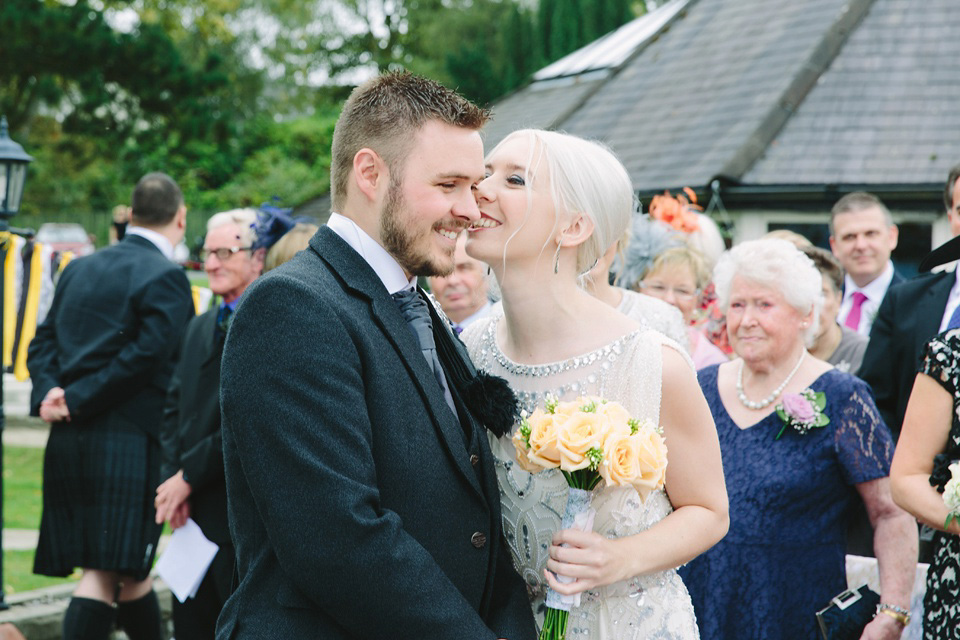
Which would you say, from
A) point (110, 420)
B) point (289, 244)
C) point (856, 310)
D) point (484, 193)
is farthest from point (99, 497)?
point (856, 310)

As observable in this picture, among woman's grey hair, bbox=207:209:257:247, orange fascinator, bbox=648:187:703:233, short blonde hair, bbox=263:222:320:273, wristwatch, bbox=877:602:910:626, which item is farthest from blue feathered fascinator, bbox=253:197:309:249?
wristwatch, bbox=877:602:910:626

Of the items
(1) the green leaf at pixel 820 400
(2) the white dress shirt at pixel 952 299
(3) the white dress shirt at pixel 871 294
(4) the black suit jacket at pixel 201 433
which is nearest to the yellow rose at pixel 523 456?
(1) the green leaf at pixel 820 400

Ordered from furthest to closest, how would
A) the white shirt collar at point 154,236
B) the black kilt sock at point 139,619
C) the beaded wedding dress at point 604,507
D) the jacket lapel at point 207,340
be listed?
1. the white shirt collar at point 154,236
2. the black kilt sock at point 139,619
3. the jacket lapel at point 207,340
4. the beaded wedding dress at point 604,507

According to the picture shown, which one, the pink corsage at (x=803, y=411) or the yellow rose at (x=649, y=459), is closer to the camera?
the yellow rose at (x=649, y=459)

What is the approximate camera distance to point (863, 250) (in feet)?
23.1

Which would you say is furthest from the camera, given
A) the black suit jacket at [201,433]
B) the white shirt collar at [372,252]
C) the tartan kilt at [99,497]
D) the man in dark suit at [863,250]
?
the man in dark suit at [863,250]

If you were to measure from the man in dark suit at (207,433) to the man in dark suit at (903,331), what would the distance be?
11.1ft

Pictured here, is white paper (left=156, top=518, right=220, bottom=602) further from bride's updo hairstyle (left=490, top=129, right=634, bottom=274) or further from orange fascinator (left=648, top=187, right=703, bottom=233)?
orange fascinator (left=648, top=187, right=703, bottom=233)

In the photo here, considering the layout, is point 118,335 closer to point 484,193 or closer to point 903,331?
point 484,193

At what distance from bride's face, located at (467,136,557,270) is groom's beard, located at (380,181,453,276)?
42 cm

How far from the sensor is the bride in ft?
9.70

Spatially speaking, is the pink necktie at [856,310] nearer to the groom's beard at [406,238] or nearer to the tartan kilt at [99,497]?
the tartan kilt at [99,497]

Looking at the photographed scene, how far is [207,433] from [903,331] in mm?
3697

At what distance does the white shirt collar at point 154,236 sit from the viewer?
6.57m
